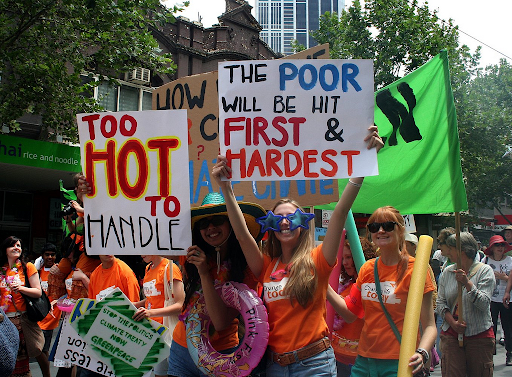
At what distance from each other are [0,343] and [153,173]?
131 centimetres

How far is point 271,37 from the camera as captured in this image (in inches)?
7057

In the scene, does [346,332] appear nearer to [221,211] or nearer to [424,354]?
[424,354]

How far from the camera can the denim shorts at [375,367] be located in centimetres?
328

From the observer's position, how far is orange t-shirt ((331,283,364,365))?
13.3ft

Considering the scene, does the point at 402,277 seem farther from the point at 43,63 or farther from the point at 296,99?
the point at 43,63

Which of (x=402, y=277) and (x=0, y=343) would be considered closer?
(x=0, y=343)

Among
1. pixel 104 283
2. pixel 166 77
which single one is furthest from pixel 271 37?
pixel 104 283

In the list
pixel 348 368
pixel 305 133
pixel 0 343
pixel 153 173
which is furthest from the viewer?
pixel 348 368

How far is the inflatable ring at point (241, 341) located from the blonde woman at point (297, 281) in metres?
0.11

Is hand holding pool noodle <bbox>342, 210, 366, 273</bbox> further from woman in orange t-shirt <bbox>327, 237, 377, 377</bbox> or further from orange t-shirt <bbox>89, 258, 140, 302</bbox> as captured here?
orange t-shirt <bbox>89, 258, 140, 302</bbox>

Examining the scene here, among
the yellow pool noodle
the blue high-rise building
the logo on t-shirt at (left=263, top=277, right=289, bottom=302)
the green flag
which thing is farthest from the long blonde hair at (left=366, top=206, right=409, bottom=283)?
the blue high-rise building

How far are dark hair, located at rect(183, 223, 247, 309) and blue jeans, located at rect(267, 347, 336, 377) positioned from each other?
65cm

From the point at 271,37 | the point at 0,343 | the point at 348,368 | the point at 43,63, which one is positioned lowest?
the point at 348,368

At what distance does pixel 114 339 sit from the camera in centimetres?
357
